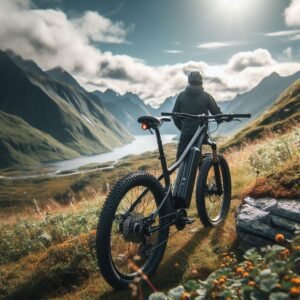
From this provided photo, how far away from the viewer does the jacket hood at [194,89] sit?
39.4ft

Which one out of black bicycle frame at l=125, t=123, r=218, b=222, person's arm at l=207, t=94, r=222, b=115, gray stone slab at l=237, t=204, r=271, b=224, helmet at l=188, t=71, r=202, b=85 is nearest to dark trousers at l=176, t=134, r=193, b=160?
person's arm at l=207, t=94, r=222, b=115

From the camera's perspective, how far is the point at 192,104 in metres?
12.1

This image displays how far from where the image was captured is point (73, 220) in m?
11.7

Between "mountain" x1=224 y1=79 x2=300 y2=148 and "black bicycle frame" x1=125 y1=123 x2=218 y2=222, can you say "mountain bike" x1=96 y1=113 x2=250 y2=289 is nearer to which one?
"black bicycle frame" x1=125 y1=123 x2=218 y2=222

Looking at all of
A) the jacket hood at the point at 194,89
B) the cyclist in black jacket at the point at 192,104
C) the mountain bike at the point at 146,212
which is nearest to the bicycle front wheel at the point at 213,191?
the mountain bike at the point at 146,212

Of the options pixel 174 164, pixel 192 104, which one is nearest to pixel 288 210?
pixel 174 164

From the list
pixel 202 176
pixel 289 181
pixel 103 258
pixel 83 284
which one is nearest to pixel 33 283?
pixel 83 284

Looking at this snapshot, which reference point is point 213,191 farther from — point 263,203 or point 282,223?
point 282,223

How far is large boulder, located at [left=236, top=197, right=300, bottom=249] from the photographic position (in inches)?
243

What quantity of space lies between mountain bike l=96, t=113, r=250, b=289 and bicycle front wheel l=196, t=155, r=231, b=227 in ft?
0.08

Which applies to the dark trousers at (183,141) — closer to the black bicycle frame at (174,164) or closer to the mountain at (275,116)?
the black bicycle frame at (174,164)

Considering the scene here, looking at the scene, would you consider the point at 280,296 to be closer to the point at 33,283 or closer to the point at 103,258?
the point at 103,258

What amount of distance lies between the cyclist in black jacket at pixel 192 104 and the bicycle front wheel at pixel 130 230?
5.27m

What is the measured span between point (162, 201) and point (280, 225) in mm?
2035
